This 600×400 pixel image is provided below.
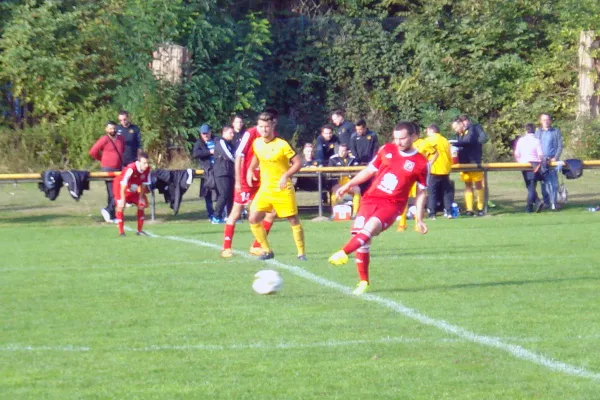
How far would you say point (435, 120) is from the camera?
31609 mm

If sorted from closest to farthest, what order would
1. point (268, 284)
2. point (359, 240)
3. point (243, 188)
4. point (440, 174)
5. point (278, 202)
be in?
point (268, 284), point (359, 240), point (278, 202), point (243, 188), point (440, 174)

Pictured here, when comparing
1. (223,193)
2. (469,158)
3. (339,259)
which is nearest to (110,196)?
(223,193)

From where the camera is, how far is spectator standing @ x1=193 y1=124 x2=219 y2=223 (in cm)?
1906

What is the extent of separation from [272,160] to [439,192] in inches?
317

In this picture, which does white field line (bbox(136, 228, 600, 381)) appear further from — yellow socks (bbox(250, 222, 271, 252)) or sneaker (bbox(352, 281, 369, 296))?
yellow socks (bbox(250, 222, 271, 252))

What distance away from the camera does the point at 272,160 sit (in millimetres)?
12219

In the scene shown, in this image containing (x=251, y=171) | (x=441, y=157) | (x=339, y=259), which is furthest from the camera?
(x=441, y=157)

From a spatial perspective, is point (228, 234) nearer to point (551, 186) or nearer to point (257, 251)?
point (257, 251)

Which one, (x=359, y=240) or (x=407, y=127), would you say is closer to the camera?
(x=359, y=240)

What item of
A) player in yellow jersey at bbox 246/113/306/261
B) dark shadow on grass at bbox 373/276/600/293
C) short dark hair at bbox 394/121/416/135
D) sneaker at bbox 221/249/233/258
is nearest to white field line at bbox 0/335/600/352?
dark shadow on grass at bbox 373/276/600/293

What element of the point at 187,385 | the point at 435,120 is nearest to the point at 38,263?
the point at 187,385

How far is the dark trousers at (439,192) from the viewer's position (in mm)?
19438

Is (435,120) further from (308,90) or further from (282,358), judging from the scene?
(282,358)

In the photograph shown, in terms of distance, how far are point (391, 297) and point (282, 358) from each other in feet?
8.72
